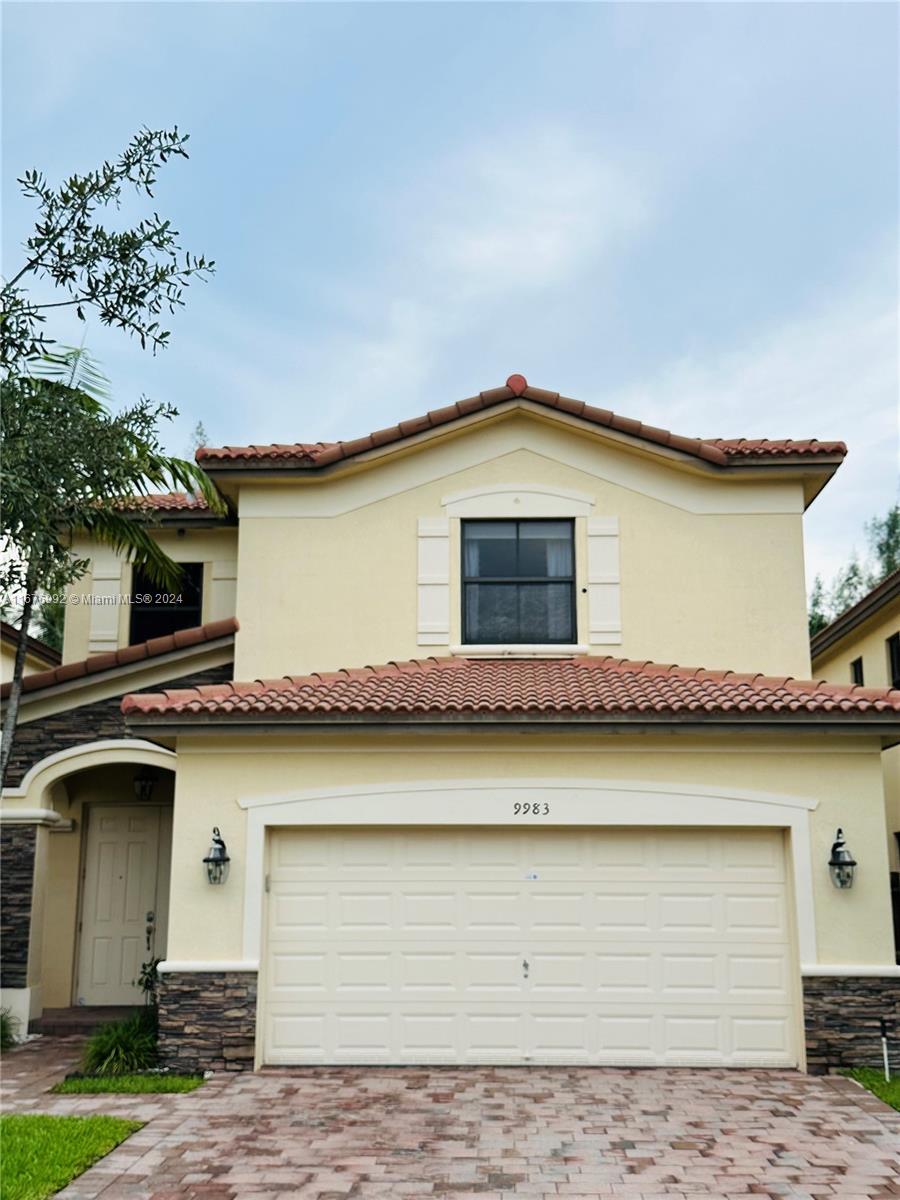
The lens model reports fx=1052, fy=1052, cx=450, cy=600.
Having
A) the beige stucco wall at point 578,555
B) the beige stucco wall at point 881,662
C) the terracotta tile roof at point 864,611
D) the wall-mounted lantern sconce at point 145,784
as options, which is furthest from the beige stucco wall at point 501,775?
the terracotta tile roof at point 864,611

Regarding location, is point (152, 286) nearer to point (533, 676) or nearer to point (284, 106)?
point (284, 106)

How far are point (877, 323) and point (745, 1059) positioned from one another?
47.1 feet

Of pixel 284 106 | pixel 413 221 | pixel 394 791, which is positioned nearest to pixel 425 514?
pixel 394 791

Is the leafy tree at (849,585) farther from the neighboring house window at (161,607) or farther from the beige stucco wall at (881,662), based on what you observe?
the neighboring house window at (161,607)

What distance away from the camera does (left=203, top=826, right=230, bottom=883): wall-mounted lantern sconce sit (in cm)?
1091

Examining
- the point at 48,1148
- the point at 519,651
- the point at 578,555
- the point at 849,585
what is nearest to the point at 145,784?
the point at 519,651

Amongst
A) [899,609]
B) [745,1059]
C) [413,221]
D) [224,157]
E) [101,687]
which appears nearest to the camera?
[745,1059]

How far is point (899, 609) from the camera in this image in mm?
17406

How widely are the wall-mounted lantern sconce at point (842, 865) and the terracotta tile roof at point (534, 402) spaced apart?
5.55 m

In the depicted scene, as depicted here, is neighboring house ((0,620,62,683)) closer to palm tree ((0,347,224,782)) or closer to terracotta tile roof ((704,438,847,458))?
palm tree ((0,347,224,782))

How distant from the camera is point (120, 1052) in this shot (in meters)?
10.7

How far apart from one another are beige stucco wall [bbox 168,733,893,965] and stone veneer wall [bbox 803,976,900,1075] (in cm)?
55

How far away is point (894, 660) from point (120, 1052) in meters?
13.6

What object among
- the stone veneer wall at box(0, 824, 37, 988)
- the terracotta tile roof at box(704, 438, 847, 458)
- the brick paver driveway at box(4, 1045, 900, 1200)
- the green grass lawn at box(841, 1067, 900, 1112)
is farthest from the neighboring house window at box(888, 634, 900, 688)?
the stone veneer wall at box(0, 824, 37, 988)
